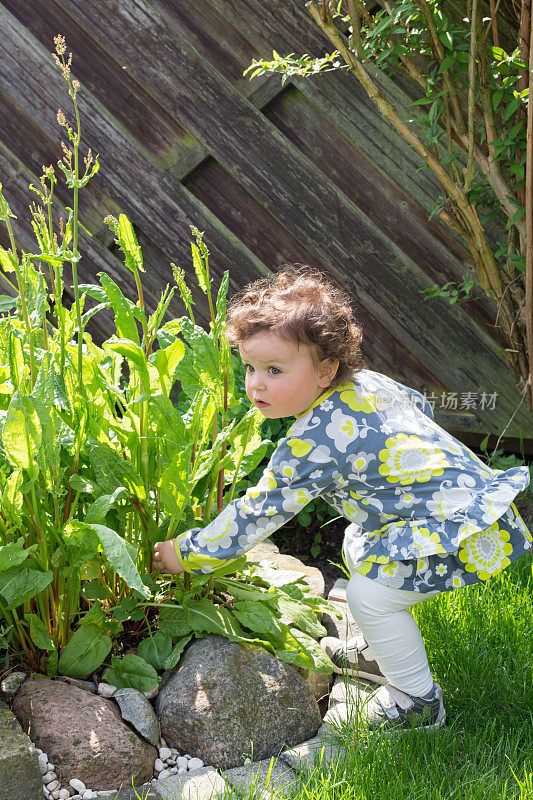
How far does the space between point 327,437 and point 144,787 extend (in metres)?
0.74

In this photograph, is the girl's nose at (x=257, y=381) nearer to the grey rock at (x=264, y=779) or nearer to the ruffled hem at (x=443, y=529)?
the ruffled hem at (x=443, y=529)

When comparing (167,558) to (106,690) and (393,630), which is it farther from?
(393,630)

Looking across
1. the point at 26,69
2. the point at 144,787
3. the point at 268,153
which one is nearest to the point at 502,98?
the point at 268,153

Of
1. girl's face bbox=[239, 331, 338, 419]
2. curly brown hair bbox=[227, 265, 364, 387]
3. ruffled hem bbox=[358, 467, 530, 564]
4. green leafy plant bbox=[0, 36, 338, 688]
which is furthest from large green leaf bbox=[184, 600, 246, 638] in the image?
curly brown hair bbox=[227, 265, 364, 387]

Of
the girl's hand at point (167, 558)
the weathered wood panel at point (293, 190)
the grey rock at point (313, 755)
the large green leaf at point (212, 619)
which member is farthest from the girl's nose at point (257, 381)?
the weathered wood panel at point (293, 190)

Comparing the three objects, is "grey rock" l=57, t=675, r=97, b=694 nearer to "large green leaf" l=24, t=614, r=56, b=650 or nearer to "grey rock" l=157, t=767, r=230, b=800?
"large green leaf" l=24, t=614, r=56, b=650

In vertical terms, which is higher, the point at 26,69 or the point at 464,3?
the point at 26,69

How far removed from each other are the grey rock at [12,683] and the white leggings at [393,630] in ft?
2.27

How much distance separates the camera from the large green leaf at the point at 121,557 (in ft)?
4.41

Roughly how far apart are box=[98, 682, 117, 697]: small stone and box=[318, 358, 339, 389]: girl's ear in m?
0.75

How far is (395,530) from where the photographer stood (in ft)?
5.41

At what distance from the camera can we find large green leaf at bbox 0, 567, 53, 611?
4.86 ft

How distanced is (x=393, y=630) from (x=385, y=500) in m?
0.27

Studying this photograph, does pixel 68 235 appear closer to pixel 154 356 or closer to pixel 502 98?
pixel 154 356
